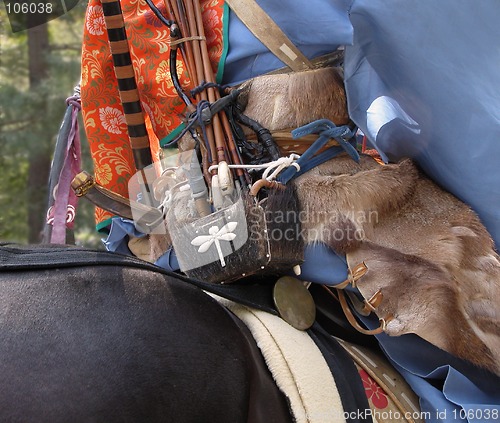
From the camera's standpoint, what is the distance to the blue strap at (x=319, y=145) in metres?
1.38

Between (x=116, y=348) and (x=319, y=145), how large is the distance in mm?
596

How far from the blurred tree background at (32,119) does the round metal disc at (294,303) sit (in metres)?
4.76

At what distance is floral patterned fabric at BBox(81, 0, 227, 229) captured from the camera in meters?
1.50

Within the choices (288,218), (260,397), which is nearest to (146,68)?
(288,218)

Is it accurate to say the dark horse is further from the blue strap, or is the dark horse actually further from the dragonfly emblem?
the blue strap

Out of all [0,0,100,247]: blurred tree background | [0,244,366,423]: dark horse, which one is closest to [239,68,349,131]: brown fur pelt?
[0,244,366,423]: dark horse

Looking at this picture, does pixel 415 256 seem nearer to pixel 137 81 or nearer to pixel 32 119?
pixel 137 81

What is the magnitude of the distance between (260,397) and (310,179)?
1.47 feet

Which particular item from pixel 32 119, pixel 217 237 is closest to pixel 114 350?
pixel 217 237

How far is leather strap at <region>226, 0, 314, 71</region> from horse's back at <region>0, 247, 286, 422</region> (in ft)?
1.80

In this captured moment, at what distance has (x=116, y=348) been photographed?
1.06 m

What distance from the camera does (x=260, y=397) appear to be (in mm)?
1207

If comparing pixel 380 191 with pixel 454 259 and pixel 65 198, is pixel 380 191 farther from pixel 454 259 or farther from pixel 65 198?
pixel 65 198

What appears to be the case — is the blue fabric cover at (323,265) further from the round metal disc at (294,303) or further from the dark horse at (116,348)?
the dark horse at (116,348)
